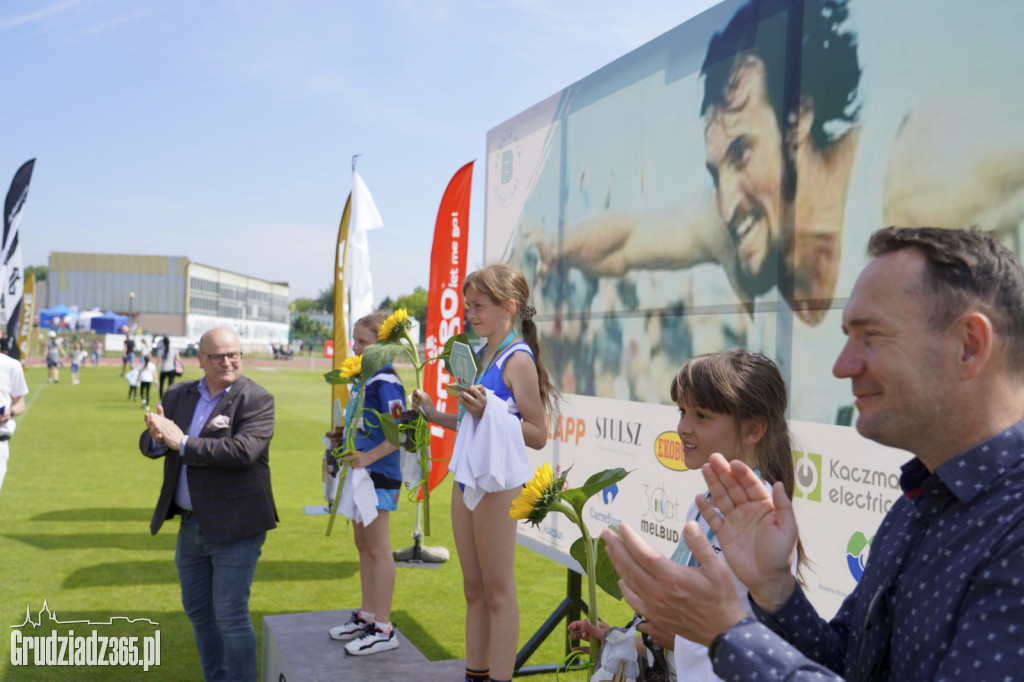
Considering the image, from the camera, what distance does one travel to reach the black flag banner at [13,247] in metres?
12.4

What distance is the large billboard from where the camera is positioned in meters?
2.10

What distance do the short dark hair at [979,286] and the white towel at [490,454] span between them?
210 cm

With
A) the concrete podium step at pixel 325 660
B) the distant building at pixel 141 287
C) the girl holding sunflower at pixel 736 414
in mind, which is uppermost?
the distant building at pixel 141 287

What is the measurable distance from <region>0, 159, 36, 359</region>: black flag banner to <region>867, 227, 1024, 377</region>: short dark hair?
14.0 m

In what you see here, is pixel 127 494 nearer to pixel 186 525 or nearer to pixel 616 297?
pixel 186 525

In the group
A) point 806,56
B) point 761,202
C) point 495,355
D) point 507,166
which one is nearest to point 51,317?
point 507,166

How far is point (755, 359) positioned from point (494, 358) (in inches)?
59.8

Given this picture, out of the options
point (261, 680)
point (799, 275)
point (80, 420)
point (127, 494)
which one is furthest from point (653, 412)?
point (80, 420)

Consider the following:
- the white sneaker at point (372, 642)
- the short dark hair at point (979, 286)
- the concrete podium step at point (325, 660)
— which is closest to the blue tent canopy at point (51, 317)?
the concrete podium step at point (325, 660)

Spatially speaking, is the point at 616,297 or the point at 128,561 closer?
the point at 616,297

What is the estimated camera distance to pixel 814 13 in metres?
2.51

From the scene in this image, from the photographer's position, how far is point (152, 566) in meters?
6.47

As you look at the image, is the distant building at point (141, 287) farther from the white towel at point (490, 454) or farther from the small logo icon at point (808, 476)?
the small logo icon at point (808, 476)

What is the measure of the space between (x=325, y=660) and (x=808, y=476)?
2.48 m
